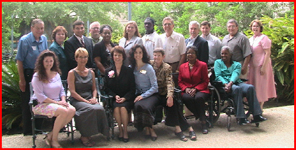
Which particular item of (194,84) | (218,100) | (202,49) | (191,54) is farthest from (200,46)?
(218,100)

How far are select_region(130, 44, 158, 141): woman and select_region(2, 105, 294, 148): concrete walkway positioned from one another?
0.27m

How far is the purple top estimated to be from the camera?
3928 mm

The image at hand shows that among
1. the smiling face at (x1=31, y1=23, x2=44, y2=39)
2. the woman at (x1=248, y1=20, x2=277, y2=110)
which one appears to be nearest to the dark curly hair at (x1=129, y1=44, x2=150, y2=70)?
the smiling face at (x1=31, y1=23, x2=44, y2=39)

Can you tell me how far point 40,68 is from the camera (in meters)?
4.00

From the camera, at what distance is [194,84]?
16.0 feet

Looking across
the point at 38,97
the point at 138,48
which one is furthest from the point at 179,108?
the point at 38,97

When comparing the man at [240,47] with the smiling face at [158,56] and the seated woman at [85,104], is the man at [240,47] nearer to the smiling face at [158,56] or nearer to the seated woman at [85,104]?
the smiling face at [158,56]

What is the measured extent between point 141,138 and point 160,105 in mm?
608

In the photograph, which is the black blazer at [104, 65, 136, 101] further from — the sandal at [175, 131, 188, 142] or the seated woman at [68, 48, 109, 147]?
the sandal at [175, 131, 188, 142]

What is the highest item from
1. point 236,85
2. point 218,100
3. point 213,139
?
point 236,85

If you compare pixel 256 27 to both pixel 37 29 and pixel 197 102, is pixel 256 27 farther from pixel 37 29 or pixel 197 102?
pixel 37 29

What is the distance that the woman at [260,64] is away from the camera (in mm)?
5418

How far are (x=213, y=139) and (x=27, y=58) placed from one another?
322 centimetres

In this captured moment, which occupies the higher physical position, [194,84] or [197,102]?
[194,84]
